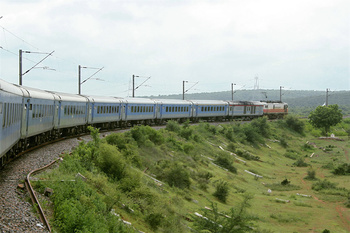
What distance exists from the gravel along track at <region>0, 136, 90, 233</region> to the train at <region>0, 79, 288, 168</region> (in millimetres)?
723

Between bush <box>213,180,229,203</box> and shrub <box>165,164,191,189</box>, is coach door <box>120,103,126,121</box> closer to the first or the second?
bush <box>213,180,229,203</box>

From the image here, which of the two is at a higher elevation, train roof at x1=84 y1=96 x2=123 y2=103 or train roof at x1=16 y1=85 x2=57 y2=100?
train roof at x1=16 y1=85 x2=57 y2=100

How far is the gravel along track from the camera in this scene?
10.1 m

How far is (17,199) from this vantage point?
39.1 ft

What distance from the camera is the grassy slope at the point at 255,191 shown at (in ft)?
72.0

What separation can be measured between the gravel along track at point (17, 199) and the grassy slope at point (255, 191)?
125 centimetres

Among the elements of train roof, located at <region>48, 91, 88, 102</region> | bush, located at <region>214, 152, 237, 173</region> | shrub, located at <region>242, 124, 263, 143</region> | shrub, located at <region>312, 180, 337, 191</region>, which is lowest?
shrub, located at <region>312, 180, 337, 191</region>

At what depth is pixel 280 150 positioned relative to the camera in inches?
2547

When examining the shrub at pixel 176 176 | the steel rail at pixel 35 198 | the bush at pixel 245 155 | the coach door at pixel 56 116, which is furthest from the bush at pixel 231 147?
the steel rail at pixel 35 198

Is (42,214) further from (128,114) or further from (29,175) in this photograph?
(128,114)

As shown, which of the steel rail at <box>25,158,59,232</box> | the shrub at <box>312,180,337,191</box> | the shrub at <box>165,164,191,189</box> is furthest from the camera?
the shrub at <box>312,180,337,191</box>

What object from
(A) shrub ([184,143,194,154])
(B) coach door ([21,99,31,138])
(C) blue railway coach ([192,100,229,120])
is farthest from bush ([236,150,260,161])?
(B) coach door ([21,99,31,138])

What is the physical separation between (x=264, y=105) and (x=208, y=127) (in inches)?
1342

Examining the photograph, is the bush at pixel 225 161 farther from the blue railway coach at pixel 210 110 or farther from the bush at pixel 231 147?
the blue railway coach at pixel 210 110
